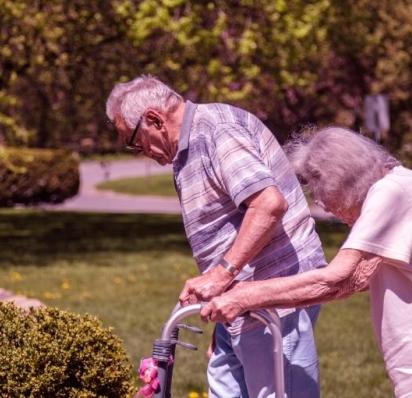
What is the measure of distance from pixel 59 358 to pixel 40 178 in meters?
25.6

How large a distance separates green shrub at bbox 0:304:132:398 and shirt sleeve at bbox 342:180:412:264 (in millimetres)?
1693

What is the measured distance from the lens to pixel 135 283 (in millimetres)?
14859

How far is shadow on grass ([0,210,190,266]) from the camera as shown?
18875 millimetres

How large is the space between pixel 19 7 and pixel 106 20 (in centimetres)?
196

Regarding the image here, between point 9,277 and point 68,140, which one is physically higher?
point 9,277

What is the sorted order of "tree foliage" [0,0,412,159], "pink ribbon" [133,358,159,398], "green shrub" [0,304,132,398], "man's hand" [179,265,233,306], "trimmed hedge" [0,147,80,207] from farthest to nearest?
1. "trimmed hedge" [0,147,80,207]
2. "tree foliage" [0,0,412,159]
3. "green shrub" [0,304,132,398]
4. "man's hand" [179,265,233,306]
5. "pink ribbon" [133,358,159,398]

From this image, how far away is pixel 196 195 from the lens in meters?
4.54

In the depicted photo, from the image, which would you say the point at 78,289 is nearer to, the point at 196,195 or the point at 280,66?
the point at 280,66

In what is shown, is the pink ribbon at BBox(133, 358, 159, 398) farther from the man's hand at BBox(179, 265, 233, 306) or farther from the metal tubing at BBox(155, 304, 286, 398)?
the man's hand at BBox(179, 265, 233, 306)

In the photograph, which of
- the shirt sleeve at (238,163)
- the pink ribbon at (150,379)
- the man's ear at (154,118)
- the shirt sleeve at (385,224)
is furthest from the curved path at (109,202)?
the shirt sleeve at (385,224)

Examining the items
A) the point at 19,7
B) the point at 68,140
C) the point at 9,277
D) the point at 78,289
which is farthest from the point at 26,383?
the point at 68,140

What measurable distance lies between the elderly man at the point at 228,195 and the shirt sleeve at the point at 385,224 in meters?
0.70

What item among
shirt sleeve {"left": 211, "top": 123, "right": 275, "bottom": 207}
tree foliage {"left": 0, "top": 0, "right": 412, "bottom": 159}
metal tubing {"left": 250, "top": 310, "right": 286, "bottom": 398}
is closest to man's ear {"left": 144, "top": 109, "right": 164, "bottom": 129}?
shirt sleeve {"left": 211, "top": 123, "right": 275, "bottom": 207}

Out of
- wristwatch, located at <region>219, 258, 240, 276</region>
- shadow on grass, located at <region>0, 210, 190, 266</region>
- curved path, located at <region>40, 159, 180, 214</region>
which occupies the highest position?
wristwatch, located at <region>219, 258, 240, 276</region>
